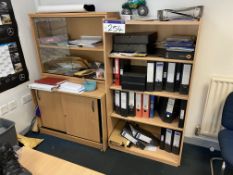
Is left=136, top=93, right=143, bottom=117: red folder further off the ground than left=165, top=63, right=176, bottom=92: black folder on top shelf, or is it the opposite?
left=165, top=63, right=176, bottom=92: black folder on top shelf

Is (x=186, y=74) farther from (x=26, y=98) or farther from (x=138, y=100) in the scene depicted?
(x=26, y=98)

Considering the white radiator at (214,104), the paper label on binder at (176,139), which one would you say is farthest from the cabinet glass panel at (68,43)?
the white radiator at (214,104)

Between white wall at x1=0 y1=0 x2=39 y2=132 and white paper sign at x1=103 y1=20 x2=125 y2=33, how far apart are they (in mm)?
1152

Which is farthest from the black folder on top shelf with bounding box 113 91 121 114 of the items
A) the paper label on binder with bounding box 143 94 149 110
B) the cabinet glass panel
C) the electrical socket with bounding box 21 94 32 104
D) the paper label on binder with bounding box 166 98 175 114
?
the electrical socket with bounding box 21 94 32 104

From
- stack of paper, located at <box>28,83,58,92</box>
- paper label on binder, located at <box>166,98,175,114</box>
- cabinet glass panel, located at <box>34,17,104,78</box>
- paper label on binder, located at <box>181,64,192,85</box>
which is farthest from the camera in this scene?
cabinet glass panel, located at <box>34,17,104,78</box>

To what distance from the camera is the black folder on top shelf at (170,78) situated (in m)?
1.74

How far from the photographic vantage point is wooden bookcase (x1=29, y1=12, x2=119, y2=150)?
2.06 m

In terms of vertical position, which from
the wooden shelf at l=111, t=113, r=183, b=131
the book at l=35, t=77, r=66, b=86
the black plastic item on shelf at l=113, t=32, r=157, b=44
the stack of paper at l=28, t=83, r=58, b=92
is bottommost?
the wooden shelf at l=111, t=113, r=183, b=131

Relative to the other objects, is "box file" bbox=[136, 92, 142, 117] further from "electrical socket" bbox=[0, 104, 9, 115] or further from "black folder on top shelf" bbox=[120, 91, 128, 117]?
"electrical socket" bbox=[0, 104, 9, 115]

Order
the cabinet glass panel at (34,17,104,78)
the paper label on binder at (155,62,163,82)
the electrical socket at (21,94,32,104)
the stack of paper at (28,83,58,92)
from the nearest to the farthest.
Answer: the paper label on binder at (155,62,163,82) < the stack of paper at (28,83,58,92) < the cabinet glass panel at (34,17,104,78) < the electrical socket at (21,94,32,104)

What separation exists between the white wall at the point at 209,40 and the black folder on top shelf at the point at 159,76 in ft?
1.40

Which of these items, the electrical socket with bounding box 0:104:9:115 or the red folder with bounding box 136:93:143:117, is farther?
the electrical socket with bounding box 0:104:9:115

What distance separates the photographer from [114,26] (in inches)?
66.7

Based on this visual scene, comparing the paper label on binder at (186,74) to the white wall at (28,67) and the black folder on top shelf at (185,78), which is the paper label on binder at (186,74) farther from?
the white wall at (28,67)
